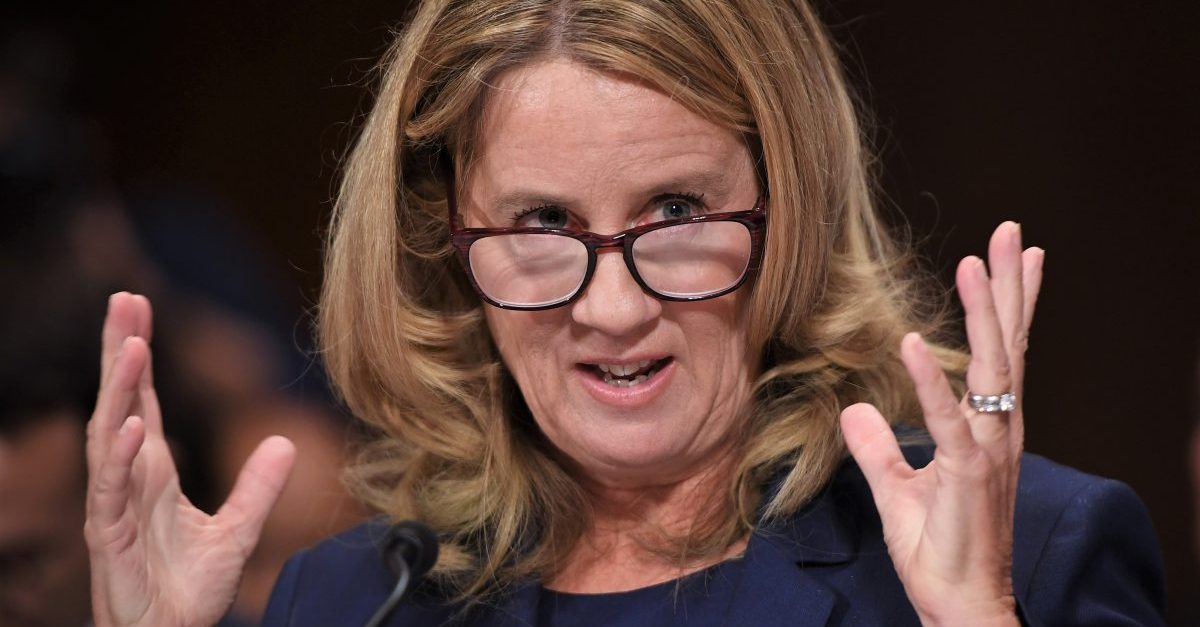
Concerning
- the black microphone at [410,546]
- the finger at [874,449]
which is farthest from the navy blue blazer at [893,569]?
the black microphone at [410,546]

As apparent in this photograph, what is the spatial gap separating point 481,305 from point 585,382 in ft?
1.01

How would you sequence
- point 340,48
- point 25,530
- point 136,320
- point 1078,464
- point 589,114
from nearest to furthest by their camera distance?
point 589,114, point 136,320, point 25,530, point 1078,464, point 340,48

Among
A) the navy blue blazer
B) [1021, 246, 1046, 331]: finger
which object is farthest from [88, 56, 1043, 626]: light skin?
[1021, 246, 1046, 331]: finger

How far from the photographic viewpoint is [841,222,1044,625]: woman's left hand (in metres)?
1.41

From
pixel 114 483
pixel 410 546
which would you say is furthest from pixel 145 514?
pixel 410 546

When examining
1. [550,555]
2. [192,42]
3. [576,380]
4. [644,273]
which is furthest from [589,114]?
[192,42]

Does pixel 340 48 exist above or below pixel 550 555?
above

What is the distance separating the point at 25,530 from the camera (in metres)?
2.91

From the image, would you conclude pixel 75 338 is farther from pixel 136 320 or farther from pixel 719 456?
pixel 719 456

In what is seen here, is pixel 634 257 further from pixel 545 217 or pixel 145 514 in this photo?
pixel 145 514

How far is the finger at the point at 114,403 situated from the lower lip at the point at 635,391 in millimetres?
599

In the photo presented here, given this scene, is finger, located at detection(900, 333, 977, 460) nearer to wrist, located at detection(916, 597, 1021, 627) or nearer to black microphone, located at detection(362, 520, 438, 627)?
wrist, located at detection(916, 597, 1021, 627)

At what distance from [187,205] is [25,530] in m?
0.85

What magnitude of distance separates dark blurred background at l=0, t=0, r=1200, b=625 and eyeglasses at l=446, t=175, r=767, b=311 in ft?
3.68
